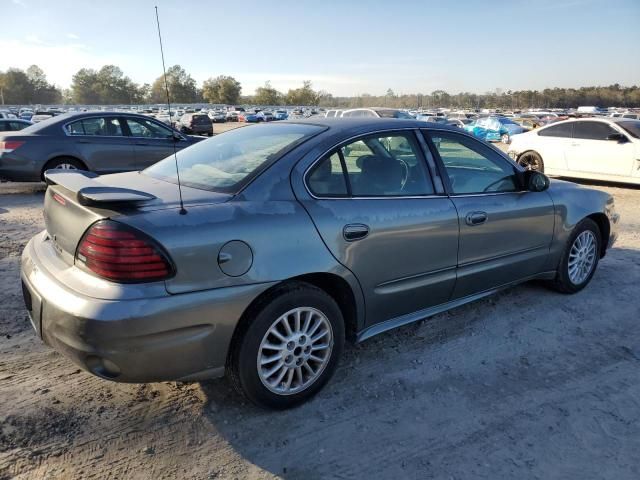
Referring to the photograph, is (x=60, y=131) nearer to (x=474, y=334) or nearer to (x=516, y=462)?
(x=474, y=334)

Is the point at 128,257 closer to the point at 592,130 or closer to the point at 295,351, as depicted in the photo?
the point at 295,351

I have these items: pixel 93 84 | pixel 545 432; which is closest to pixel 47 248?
pixel 545 432

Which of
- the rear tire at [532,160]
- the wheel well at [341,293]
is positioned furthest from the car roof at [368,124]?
the rear tire at [532,160]

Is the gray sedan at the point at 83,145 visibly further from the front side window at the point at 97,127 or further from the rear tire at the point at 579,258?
the rear tire at the point at 579,258

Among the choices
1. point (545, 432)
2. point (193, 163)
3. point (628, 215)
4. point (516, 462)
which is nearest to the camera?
point (516, 462)

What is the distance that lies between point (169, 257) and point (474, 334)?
7.90 feet

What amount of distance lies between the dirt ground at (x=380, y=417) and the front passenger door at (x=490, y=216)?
0.49 meters

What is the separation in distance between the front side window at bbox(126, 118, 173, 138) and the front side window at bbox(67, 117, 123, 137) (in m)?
0.23

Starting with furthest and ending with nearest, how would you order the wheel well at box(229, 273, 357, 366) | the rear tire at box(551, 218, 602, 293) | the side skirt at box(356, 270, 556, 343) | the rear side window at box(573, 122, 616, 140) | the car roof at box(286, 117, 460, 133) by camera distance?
the rear side window at box(573, 122, 616, 140) → the rear tire at box(551, 218, 602, 293) → the car roof at box(286, 117, 460, 133) → the side skirt at box(356, 270, 556, 343) → the wheel well at box(229, 273, 357, 366)

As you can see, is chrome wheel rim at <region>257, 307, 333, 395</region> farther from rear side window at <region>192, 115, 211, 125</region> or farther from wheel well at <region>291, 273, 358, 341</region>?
rear side window at <region>192, 115, 211, 125</region>

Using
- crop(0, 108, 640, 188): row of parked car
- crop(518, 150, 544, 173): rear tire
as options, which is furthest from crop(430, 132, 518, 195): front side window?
crop(518, 150, 544, 173): rear tire

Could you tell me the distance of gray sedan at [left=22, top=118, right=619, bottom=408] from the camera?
2.17 m

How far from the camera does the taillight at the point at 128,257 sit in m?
2.13

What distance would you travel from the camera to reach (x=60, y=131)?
8.49 m
